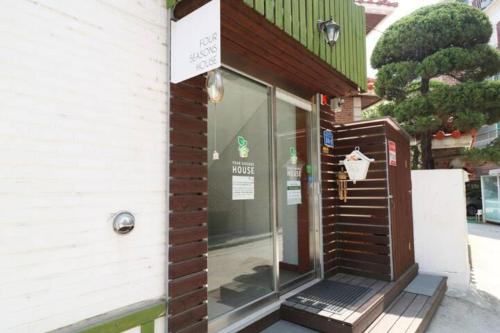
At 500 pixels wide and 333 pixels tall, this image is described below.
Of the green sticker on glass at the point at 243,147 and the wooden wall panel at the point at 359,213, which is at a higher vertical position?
the green sticker on glass at the point at 243,147

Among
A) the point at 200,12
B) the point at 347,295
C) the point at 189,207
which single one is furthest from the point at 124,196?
the point at 347,295

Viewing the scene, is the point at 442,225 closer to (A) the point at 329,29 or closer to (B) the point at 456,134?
(A) the point at 329,29

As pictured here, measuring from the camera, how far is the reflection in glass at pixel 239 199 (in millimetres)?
3014

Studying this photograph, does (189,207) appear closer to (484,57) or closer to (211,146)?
(211,146)

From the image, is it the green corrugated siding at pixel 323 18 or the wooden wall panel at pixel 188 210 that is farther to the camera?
the green corrugated siding at pixel 323 18

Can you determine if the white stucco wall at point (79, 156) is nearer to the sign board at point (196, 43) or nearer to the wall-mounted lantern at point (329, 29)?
the sign board at point (196, 43)

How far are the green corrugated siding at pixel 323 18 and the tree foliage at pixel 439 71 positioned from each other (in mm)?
5595

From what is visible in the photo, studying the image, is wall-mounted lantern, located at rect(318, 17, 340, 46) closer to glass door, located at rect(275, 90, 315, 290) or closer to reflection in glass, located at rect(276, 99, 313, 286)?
glass door, located at rect(275, 90, 315, 290)

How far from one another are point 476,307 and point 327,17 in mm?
4502

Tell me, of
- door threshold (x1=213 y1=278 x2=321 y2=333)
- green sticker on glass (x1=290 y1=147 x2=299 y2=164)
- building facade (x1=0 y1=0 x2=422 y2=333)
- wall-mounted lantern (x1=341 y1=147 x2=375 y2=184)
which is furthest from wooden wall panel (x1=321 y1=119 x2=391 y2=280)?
door threshold (x1=213 y1=278 x2=321 y2=333)

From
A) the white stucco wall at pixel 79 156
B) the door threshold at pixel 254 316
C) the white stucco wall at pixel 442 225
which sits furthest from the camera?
the white stucco wall at pixel 442 225

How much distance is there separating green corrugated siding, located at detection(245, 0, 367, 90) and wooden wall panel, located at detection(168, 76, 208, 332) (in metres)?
0.85

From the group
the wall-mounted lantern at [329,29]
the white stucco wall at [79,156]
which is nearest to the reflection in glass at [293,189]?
the wall-mounted lantern at [329,29]

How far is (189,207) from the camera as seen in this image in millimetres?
2463
